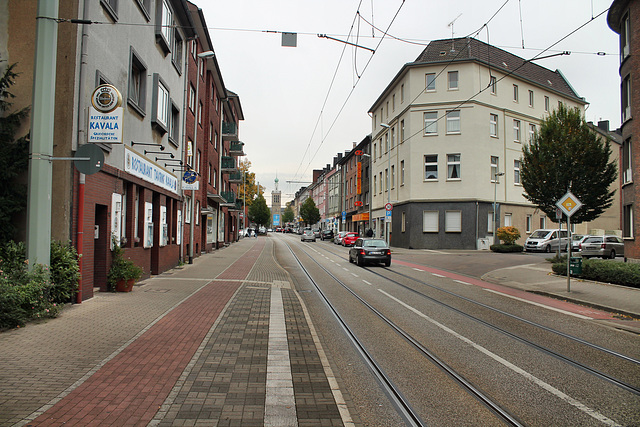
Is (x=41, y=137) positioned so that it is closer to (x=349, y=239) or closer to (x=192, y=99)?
(x=192, y=99)

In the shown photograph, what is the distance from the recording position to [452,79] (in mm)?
35344

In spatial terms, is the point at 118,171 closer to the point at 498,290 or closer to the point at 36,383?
the point at 36,383

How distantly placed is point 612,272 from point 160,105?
15667mm

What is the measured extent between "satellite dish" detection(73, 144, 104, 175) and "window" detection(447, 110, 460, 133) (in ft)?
104

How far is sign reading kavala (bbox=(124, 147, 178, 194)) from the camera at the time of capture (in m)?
11.6

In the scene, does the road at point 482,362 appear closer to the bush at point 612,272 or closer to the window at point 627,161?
the bush at point 612,272

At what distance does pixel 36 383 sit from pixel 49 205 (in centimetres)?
396

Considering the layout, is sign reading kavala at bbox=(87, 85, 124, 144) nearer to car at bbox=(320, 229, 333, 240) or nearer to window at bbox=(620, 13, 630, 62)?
window at bbox=(620, 13, 630, 62)

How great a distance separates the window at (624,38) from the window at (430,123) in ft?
53.6

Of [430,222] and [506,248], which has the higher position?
[430,222]

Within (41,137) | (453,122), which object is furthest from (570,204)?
(453,122)

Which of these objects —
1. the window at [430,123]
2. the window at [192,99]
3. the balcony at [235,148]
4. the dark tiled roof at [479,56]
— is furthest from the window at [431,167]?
the window at [192,99]

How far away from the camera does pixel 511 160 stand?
36906 millimetres

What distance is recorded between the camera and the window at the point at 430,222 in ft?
114
